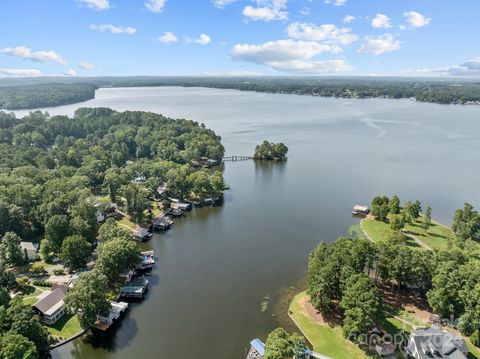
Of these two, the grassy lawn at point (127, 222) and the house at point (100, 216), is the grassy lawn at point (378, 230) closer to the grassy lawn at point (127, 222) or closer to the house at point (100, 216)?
the grassy lawn at point (127, 222)

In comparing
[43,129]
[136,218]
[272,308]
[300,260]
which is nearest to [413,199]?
[300,260]

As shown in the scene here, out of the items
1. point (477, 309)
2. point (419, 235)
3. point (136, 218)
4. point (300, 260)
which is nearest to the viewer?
point (477, 309)

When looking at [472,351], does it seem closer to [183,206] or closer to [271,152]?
[183,206]

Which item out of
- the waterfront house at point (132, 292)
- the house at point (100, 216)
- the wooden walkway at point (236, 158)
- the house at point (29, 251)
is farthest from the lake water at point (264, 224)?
the house at point (29, 251)

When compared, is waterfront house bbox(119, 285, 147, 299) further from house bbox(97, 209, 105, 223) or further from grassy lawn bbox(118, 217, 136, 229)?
house bbox(97, 209, 105, 223)

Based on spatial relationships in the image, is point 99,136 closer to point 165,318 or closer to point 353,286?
point 165,318
